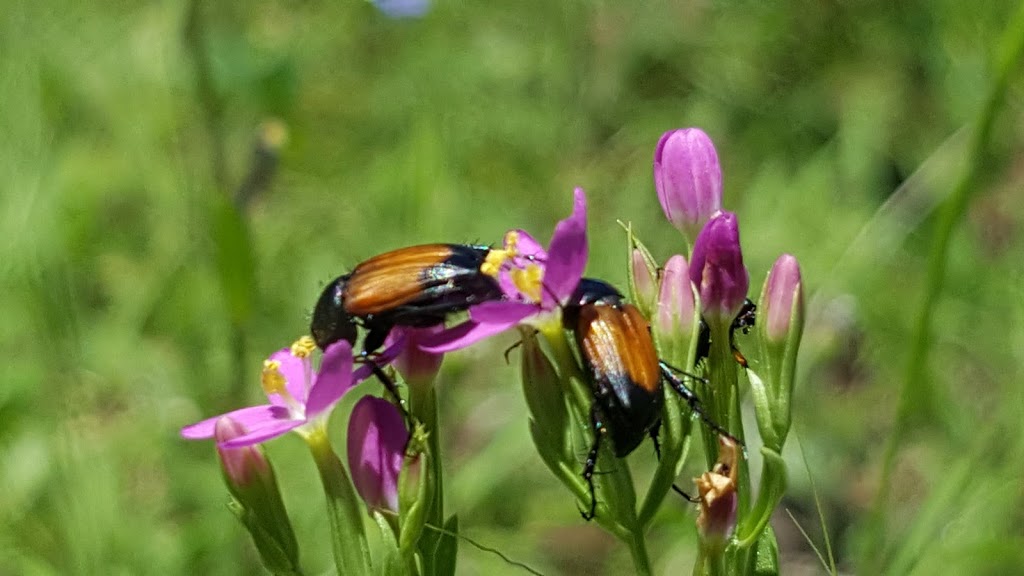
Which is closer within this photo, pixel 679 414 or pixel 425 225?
pixel 679 414

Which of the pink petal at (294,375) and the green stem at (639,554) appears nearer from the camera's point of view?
the green stem at (639,554)

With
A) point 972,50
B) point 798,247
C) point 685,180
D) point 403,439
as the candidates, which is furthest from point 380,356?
point 972,50

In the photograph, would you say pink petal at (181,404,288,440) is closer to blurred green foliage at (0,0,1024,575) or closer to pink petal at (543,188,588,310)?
pink petal at (543,188,588,310)

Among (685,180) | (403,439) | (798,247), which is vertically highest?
(685,180)

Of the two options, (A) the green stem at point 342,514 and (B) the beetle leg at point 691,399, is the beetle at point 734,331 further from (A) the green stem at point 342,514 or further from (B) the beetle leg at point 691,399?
(A) the green stem at point 342,514

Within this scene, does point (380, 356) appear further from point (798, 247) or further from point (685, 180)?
point (798, 247)

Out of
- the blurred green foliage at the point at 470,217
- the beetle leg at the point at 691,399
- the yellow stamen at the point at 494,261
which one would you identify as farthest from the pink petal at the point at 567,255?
the blurred green foliage at the point at 470,217

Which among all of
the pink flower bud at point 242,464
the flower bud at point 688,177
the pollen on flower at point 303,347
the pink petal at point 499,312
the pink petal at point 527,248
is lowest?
the pink flower bud at point 242,464
